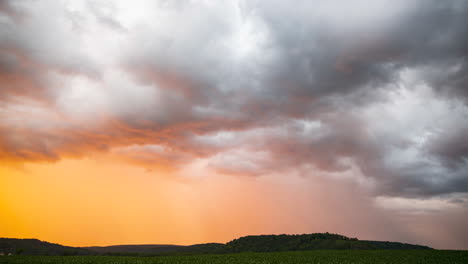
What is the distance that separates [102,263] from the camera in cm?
4541

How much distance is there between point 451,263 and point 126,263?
51417 millimetres

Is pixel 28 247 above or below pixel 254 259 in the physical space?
below

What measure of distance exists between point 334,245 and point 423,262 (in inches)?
6024

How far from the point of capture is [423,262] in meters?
51.8

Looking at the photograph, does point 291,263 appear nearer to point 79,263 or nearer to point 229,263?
point 229,263

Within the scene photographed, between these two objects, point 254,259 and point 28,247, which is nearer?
point 254,259

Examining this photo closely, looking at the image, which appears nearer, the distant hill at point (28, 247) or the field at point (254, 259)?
the field at point (254, 259)

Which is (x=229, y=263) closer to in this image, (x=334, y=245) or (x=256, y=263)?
(x=256, y=263)

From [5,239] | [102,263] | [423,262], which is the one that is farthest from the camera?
[5,239]

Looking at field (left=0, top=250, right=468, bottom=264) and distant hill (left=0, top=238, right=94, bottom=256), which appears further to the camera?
distant hill (left=0, top=238, right=94, bottom=256)

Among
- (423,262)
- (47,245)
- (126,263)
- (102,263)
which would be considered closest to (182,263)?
(126,263)

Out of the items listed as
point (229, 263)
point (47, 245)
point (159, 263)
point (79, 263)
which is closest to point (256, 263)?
point (229, 263)

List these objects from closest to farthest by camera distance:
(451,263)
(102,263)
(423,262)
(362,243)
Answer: (102,263) → (451,263) → (423,262) → (362,243)

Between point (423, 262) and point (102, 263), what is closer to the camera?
point (102, 263)
